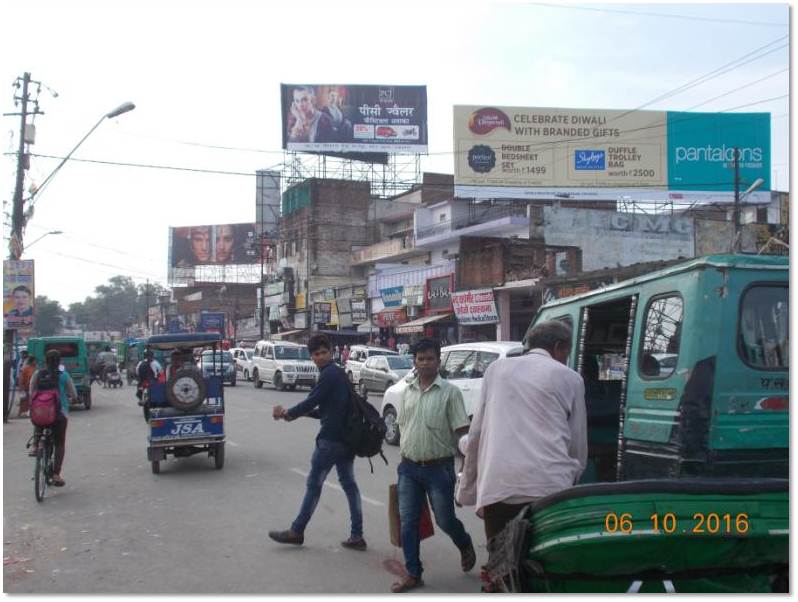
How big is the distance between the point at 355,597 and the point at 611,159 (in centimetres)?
3946

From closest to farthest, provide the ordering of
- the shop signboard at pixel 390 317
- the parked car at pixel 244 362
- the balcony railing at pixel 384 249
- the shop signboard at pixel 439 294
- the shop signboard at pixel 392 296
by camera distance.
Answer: the parked car at pixel 244 362 < the shop signboard at pixel 439 294 < the shop signboard at pixel 390 317 < the shop signboard at pixel 392 296 < the balcony railing at pixel 384 249

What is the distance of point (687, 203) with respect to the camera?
4169cm

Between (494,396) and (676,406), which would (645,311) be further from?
(494,396)

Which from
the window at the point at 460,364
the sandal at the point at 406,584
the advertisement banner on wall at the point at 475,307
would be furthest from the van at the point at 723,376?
the advertisement banner on wall at the point at 475,307

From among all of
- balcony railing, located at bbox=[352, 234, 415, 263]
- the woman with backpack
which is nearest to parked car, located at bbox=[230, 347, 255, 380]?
balcony railing, located at bbox=[352, 234, 415, 263]

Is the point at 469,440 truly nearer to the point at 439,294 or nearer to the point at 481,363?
the point at 481,363

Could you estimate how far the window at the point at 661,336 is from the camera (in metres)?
4.66

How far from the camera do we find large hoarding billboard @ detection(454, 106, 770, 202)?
40.3 meters

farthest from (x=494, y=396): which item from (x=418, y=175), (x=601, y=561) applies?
(x=418, y=175)

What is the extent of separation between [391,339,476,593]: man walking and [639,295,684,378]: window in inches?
50.4

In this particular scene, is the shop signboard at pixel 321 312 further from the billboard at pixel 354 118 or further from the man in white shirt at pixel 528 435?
the man in white shirt at pixel 528 435

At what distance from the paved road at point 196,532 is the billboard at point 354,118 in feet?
123

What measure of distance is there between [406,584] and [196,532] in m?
2.78
